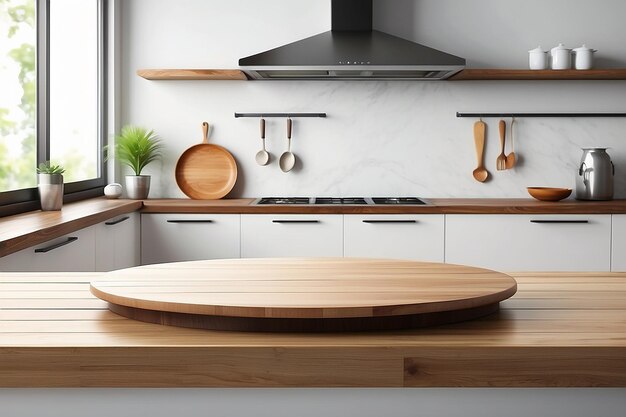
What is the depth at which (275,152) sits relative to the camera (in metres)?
4.66

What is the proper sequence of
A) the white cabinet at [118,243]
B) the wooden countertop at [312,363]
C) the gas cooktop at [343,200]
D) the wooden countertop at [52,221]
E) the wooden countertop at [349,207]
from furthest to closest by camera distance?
the gas cooktop at [343,200] → the wooden countertop at [349,207] → the white cabinet at [118,243] → the wooden countertop at [52,221] → the wooden countertop at [312,363]

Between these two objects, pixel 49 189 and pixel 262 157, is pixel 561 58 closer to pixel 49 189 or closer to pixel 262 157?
pixel 262 157

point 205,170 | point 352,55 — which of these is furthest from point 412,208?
point 205,170

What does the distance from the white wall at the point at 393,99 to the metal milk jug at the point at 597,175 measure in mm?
252

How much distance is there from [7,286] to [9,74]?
81.4 inches

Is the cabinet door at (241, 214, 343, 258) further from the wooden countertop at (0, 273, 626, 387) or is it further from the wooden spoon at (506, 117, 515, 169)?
the wooden countertop at (0, 273, 626, 387)

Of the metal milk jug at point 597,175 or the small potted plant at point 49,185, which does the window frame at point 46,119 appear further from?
the metal milk jug at point 597,175

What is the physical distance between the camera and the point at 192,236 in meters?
4.05

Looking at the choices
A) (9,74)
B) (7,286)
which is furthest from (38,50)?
(7,286)

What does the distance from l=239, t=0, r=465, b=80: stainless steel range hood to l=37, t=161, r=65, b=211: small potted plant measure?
1.16 meters

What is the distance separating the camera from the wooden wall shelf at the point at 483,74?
4340 mm

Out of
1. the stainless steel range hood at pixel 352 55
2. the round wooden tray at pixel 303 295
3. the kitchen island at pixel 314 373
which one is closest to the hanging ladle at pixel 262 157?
the stainless steel range hood at pixel 352 55

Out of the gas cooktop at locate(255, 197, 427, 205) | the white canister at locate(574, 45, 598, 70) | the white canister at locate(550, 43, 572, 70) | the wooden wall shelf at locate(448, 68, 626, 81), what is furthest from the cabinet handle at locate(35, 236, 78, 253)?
the white canister at locate(574, 45, 598, 70)

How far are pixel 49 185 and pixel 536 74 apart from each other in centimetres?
270
